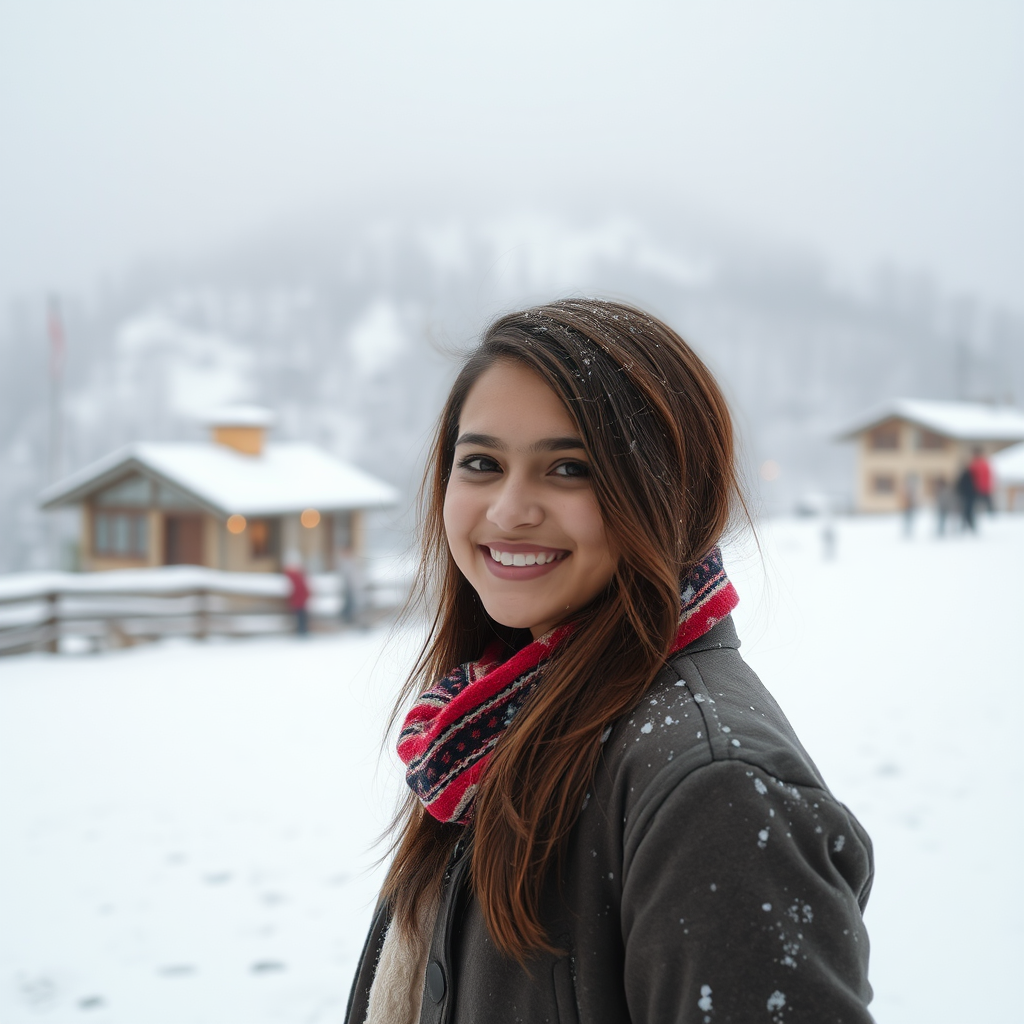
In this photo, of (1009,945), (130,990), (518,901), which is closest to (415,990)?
(518,901)

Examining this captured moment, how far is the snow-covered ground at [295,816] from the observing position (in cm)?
381

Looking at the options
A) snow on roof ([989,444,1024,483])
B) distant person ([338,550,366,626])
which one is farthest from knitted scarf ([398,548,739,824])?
snow on roof ([989,444,1024,483])

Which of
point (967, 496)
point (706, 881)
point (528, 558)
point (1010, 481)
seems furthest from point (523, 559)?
point (1010, 481)

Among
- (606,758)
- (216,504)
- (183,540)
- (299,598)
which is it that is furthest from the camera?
(183,540)

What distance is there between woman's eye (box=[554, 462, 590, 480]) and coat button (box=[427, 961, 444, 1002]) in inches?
34.7

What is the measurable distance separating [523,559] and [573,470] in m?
0.19

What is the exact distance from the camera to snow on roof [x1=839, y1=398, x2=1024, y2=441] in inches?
1560

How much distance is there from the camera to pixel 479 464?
1.61 m

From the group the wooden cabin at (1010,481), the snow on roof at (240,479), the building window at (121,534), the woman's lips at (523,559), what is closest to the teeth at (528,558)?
the woman's lips at (523,559)

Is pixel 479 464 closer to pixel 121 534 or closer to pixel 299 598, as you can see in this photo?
pixel 299 598

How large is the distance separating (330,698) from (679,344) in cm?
836

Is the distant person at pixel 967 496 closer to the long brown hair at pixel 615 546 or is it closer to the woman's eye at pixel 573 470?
the long brown hair at pixel 615 546

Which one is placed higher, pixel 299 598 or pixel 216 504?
pixel 299 598

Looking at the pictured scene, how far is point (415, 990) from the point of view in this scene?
5.53 feet
